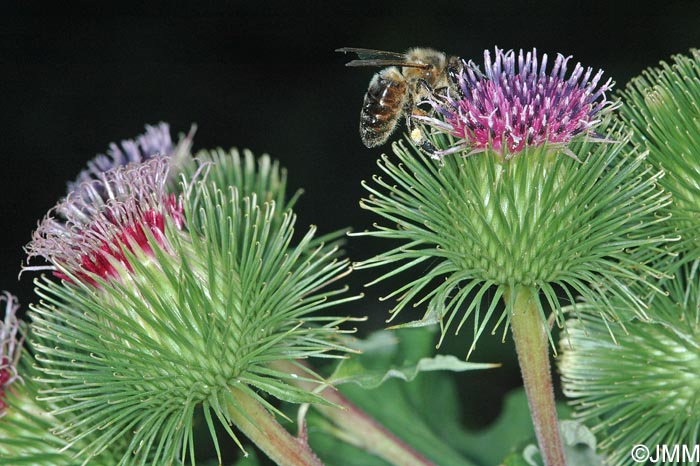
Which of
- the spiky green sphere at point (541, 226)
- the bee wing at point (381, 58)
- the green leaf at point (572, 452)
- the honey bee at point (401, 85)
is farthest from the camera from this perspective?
the honey bee at point (401, 85)

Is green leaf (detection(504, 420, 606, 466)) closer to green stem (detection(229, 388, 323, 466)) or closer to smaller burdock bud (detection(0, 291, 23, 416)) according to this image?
green stem (detection(229, 388, 323, 466))

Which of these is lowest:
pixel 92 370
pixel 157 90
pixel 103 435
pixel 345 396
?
pixel 345 396

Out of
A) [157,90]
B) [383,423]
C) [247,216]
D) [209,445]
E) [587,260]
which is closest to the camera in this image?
[587,260]

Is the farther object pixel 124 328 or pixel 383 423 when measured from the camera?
pixel 383 423

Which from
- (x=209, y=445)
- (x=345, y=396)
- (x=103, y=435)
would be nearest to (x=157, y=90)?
(x=209, y=445)

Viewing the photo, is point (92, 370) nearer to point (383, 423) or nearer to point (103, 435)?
point (103, 435)

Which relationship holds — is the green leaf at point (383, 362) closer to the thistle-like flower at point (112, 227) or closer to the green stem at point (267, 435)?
the green stem at point (267, 435)

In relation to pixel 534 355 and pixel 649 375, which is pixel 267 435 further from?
pixel 649 375

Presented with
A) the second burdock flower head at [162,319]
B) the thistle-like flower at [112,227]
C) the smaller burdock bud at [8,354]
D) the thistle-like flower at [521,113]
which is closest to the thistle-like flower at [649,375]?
the thistle-like flower at [521,113]

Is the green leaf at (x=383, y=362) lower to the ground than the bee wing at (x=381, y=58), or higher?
lower
